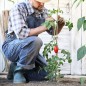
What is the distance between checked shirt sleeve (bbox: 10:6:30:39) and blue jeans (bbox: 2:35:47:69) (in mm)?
80

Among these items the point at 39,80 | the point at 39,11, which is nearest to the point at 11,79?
the point at 39,80

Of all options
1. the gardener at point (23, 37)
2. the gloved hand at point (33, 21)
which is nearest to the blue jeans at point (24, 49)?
the gardener at point (23, 37)

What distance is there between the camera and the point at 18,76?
161 inches

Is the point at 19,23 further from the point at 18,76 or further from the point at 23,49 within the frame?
the point at 18,76

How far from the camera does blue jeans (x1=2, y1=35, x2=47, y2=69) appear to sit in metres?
3.95

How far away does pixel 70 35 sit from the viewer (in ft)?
16.4

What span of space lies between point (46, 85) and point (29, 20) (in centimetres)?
81

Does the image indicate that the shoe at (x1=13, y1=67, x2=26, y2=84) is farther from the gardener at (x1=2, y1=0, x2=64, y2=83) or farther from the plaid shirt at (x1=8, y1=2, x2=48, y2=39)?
the plaid shirt at (x1=8, y1=2, x2=48, y2=39)

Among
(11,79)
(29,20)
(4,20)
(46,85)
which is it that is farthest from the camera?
(4,20)

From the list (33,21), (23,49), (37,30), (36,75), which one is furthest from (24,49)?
(36,75)

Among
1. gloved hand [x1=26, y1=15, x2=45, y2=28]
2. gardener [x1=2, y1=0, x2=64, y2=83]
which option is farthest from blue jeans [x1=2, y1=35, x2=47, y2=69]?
gloved hand [x1=26, y1=15, x2=45, y2=28]

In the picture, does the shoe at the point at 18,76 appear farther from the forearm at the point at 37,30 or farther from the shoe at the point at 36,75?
the forearm at the point at 37,30

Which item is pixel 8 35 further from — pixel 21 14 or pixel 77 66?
pixel 77 66

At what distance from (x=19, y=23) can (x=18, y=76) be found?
64 cm
